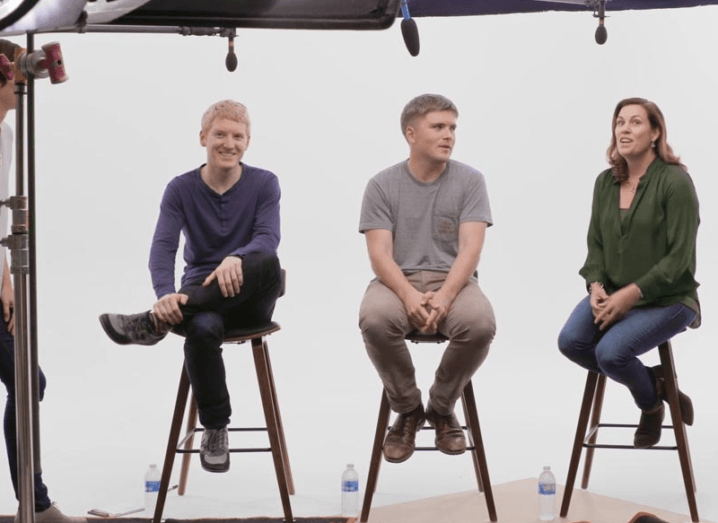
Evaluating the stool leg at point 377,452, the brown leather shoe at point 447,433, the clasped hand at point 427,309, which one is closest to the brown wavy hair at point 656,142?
the clasped hand at point 427,309

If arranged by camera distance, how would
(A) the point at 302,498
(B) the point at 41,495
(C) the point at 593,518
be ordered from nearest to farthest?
(B) the point at 41,495 → (C) the point at 593,518 → (A) the point at 302,498

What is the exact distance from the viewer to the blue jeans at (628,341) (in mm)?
3578

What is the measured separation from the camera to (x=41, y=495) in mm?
3303

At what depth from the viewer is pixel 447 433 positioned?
3.64 m

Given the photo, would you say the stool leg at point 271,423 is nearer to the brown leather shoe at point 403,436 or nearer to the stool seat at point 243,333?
the stool seat at point 243,333

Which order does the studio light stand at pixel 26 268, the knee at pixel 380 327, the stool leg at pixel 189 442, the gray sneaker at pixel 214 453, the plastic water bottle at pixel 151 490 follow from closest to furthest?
the studio light stand at pixel 26 268 < the gray sneaker at pixel 214 453 < the knee at pixel 380 327 < the plastic water bottle at pixel 151 490 < the stool leg at pixel 189 442

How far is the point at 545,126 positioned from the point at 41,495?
12.4 feet

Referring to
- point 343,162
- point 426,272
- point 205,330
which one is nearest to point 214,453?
point 205,330

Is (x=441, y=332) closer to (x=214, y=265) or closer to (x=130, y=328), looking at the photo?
(x=214, y=265)

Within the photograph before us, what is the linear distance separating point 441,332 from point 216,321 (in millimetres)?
765

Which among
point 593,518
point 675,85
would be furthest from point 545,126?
point 593,518

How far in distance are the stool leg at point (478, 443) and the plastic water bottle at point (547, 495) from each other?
182 millimetres

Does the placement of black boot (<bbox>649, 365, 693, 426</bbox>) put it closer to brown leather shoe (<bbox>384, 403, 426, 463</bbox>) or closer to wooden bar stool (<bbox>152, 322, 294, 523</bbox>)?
brown leather shoe (<bbox>384, 403, 426, 463</bbox>)

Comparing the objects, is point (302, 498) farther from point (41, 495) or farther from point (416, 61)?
point (416, 61)
